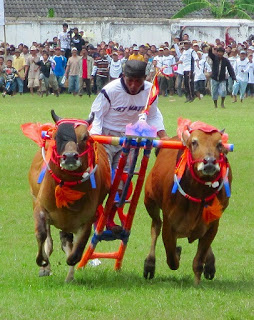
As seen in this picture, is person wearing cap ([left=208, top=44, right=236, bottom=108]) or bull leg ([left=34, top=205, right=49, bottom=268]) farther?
person wearing cap ([left=208, top=44, right=236, bottom=108])

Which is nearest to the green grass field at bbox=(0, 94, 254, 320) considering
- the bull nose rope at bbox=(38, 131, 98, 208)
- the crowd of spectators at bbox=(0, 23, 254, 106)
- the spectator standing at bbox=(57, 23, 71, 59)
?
the bull nose rope at bbox=(38, 131, 98, 208)

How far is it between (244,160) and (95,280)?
9.08 metres

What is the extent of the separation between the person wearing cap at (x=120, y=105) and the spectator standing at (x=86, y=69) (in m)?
27.2

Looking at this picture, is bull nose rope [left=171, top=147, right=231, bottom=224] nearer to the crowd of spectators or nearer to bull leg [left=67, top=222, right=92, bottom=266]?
bull leg [left=67, top=222, right=92, bottom=266]

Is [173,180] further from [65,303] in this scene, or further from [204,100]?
[204,100]

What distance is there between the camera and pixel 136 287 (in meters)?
8.30

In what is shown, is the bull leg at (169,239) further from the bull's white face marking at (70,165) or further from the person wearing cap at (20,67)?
the person wearing cap at (20,67)

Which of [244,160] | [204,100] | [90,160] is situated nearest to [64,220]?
[90,160]

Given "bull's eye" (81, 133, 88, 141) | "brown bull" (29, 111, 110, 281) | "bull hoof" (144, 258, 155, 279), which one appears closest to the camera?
"brown bull" (29, 111, 110, 281)

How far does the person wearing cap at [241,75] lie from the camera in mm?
35000

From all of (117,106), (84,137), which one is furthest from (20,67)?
(84,137)

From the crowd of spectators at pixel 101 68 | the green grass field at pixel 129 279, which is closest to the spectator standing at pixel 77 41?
the crowd of spectators at pixel 101 68

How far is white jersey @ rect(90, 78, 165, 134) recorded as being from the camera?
918cm

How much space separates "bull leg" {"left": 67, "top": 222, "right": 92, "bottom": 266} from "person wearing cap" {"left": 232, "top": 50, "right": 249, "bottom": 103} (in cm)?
2606
